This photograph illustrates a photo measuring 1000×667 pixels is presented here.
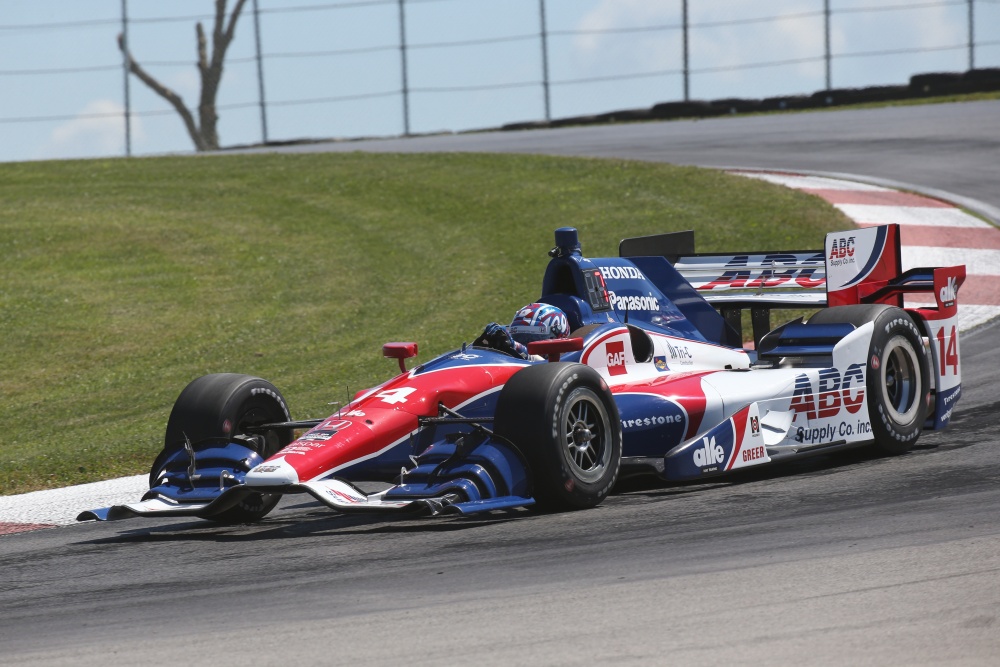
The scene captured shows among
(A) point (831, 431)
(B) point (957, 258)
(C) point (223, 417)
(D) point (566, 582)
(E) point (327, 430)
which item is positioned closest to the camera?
(D) point (566, 582)

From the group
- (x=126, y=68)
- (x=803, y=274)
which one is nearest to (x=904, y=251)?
(x=803, y=274)

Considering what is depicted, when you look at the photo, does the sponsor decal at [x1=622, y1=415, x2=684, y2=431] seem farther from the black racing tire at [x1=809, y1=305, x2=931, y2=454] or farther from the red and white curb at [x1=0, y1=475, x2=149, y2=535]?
the red and white curb at [x1=0, y1=475, x2=149, y2=535]

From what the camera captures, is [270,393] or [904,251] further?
[904,251]

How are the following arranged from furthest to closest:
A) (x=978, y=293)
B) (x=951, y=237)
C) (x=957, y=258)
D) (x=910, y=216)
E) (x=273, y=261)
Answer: (x=273, y=261)
(x=910, y=216)
(x=951, y=237)
(x=957, y=258)
(x=978, y=293)

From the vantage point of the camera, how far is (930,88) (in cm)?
2753

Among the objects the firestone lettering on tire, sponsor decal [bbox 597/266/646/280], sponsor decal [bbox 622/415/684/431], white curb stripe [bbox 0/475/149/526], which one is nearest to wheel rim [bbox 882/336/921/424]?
sponsor decal [bbox 597/266/646/280]

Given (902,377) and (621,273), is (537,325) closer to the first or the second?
(621,273)

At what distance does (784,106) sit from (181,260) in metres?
15.3

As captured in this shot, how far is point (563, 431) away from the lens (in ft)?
22.6

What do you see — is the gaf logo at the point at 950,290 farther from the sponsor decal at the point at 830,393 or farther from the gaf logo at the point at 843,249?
the sponsor decal at the point at 830,393

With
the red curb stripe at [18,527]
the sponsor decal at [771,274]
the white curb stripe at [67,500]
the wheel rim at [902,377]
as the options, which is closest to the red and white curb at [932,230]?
the sponsor decal at [771,274]

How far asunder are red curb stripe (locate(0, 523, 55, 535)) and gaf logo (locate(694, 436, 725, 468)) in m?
→ 3.66

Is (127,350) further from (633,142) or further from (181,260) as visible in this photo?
(633,142)

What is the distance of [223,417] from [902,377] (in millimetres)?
4330
